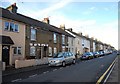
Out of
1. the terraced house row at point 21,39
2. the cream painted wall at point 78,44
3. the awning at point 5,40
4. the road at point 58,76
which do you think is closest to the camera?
the road at point 58,76

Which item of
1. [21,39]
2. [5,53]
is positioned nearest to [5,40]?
[5,53]

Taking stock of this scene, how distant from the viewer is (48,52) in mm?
32594

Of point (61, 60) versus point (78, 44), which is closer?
point (61, 60)

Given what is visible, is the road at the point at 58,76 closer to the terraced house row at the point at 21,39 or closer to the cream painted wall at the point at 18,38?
the terraced house row at the point at 21,39

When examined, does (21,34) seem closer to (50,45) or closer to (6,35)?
(6,35)

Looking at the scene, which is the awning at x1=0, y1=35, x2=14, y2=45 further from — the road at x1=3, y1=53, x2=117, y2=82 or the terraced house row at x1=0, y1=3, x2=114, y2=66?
the road at x1=3, y1=53, x2=117, y2=82

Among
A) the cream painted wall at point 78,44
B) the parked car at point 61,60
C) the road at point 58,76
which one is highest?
the cream painted wall at point 78,44

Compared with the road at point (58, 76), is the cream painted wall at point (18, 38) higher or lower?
higher

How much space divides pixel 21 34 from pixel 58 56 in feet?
20.5

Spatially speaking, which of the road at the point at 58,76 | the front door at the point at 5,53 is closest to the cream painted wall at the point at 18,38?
the front door at the point at 5,53

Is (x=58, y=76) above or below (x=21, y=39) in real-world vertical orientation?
below

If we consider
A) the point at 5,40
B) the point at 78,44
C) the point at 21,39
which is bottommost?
the point at 78,44

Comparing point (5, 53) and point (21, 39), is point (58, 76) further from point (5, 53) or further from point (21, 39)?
point (21, 39)

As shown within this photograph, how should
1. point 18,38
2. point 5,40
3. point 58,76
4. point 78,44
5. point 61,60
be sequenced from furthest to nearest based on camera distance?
1. point 78,44
2. point 18,38
3. point 61,60
4. point 5,40
5. point 58,76
